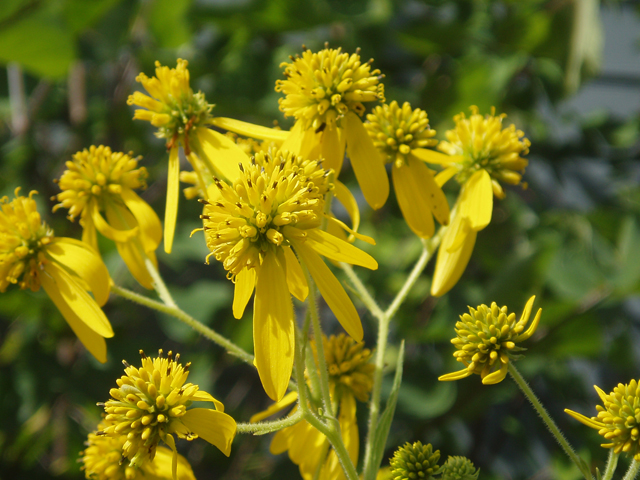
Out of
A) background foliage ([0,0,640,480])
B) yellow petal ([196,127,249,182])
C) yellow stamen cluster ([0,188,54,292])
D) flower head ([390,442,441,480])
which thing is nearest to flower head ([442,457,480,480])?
flower head ([390,442,441,480])

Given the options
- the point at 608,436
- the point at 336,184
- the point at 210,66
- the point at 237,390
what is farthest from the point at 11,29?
the point at 608,436

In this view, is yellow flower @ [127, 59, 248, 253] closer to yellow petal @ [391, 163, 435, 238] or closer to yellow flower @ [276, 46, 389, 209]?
yellow flower @ [276, 46, 389, 209]

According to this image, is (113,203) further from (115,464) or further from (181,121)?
(115,464)

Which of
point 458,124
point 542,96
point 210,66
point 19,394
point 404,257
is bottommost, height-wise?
point 19,394

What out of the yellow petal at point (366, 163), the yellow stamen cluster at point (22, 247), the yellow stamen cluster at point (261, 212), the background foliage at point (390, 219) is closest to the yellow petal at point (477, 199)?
the yellow petal at point (366, 163)

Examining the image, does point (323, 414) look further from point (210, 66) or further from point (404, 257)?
point (210, 66)

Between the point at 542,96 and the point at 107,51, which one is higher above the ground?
the point at 107,51

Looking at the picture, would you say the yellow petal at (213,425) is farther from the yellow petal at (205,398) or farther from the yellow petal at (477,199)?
the yellow petal at (477,199)
